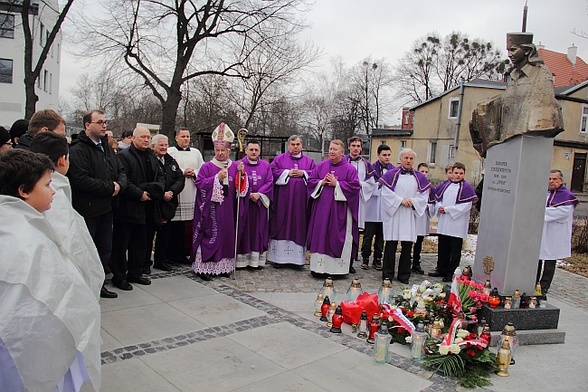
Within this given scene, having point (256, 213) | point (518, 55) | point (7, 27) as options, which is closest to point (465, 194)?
point (518, 55)

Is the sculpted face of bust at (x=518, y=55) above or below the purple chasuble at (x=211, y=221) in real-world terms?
above

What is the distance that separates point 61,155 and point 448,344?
369 centimetres

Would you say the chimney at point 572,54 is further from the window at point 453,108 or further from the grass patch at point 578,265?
the grass patch at point 578,265

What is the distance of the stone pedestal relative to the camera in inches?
208

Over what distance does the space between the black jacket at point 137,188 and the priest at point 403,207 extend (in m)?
3.24

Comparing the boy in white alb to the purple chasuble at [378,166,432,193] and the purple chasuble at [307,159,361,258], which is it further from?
the purple chasuble at [307,159,361,258]

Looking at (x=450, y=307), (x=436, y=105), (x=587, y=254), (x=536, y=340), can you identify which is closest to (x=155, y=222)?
(x=450, y=307)

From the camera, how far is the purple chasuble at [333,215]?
7.33 m

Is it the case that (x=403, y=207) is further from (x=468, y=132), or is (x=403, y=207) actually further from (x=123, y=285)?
(x=468, y=132)

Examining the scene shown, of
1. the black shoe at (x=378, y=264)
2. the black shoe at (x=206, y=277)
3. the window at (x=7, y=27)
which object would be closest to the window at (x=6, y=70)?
the window at (x=7, y=27)

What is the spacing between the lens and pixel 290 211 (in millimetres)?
7711

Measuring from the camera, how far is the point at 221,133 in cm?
697

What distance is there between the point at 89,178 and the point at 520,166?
467cm

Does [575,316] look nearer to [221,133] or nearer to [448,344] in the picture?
[448,344]
